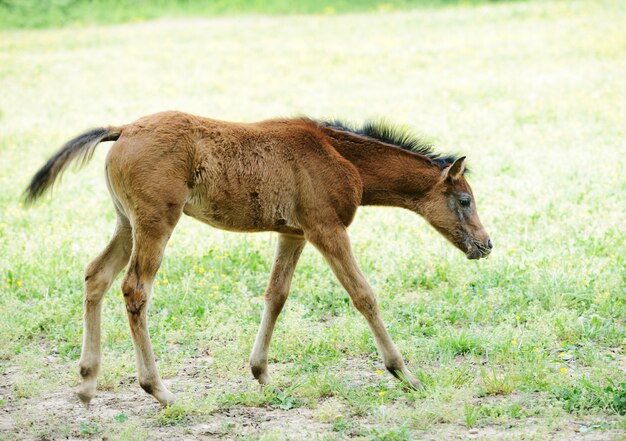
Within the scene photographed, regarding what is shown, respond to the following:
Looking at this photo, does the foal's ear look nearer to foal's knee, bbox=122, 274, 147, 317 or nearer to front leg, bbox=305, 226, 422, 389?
front leg, bbox=305, 226, 422, 389

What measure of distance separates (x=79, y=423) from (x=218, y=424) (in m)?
0.89

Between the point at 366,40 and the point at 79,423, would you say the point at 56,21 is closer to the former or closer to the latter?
the point at 366,40

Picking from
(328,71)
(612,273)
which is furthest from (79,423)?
(328,71)

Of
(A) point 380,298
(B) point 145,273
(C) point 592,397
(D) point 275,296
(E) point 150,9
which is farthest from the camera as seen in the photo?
(E) point 150,9

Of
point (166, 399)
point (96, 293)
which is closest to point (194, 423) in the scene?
point (166, 399)

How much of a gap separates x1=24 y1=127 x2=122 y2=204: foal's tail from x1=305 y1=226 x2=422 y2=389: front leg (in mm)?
1555

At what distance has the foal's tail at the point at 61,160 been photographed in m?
5.42

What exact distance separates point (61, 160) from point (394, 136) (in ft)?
7.89

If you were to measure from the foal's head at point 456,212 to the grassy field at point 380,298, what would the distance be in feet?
2.38

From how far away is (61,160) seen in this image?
17.8 feet

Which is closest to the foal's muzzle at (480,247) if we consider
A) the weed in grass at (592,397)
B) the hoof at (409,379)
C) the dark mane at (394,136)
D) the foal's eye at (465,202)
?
the foal's eye at (465,202)

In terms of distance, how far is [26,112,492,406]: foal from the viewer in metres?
5.37

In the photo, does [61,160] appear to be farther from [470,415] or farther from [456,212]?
[470,415]

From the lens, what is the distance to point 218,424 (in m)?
5.26
